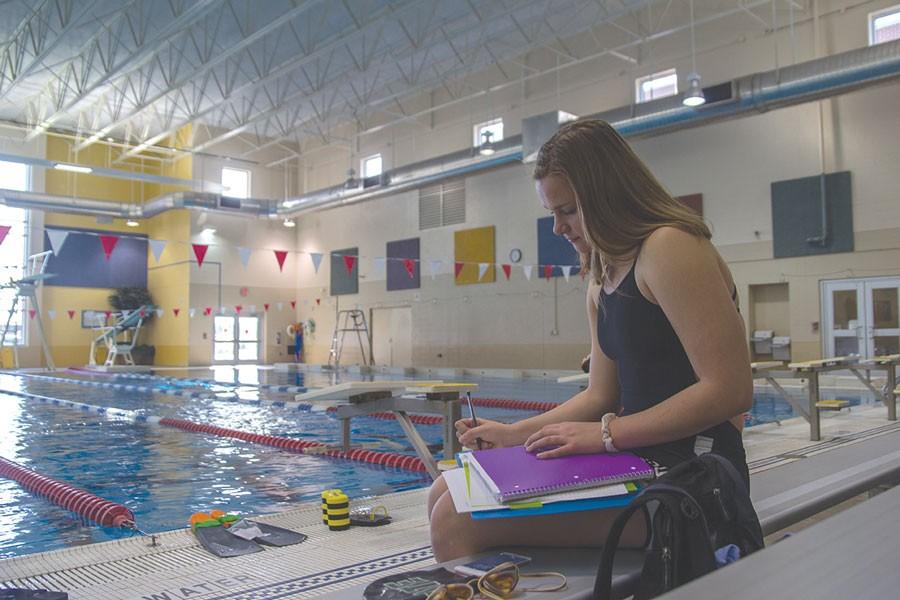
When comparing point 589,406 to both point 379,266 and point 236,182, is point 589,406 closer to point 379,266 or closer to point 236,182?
point 379,266

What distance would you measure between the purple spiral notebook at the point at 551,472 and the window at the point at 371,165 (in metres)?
21.7

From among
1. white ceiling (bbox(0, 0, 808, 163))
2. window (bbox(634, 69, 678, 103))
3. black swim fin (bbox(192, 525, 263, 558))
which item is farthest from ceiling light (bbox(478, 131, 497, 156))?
black swim fin (bbox(192, 525, 263, 558))

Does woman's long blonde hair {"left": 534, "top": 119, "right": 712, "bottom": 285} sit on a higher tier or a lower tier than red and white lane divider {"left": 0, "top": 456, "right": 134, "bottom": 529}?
higher

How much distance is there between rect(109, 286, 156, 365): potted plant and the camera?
78.7 ft

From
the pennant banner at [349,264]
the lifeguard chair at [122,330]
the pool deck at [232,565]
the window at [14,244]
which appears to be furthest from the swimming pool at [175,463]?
the window at [14,244]

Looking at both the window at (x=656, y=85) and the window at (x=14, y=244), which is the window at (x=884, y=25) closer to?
the window at (x=656, y=85)

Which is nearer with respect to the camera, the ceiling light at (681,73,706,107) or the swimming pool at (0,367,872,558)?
the swimming pool at (0,367,872,558)

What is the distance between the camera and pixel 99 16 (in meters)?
14.2

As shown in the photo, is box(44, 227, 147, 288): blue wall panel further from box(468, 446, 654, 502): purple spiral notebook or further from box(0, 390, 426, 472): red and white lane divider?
box(468, 446, 654, 502): purple spiral notebook

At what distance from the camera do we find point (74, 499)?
4203 mm

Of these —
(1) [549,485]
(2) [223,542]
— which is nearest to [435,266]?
(2) [223,542]

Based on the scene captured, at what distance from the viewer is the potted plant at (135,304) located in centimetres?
2400

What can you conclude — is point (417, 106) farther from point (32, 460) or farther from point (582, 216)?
point (582, 216)

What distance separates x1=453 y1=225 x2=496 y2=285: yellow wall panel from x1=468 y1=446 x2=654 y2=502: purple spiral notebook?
17247 mm
